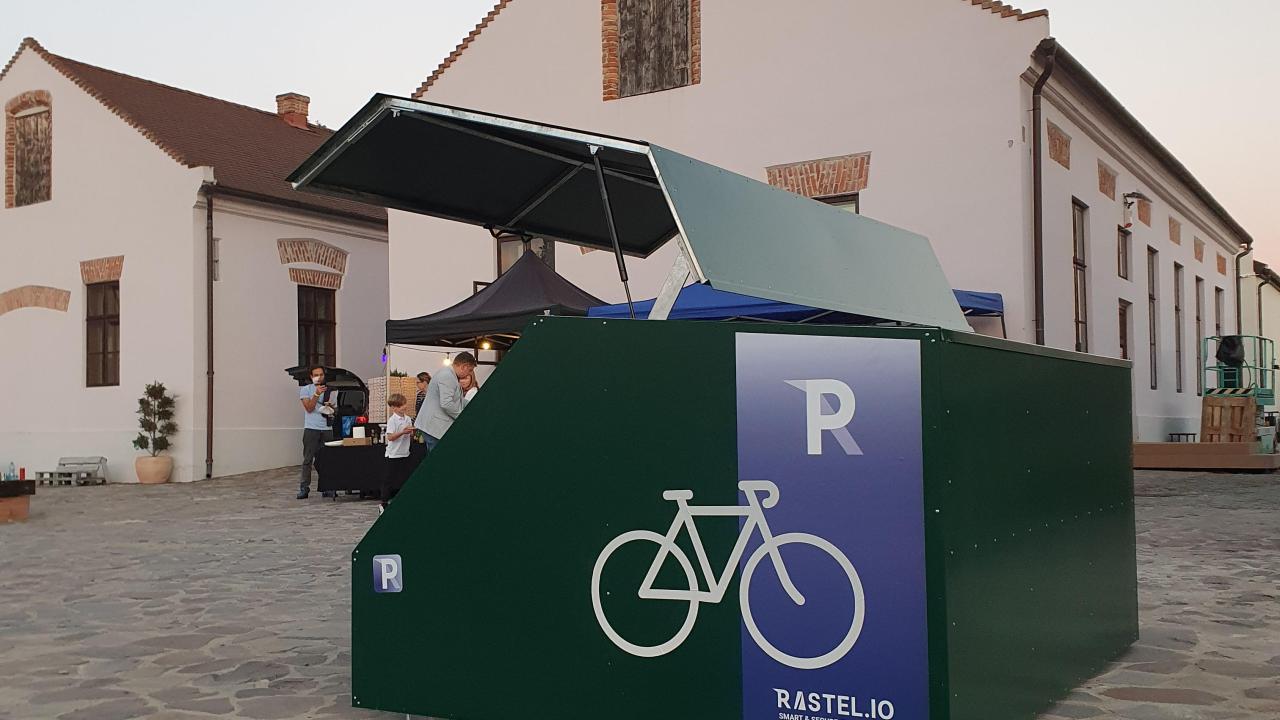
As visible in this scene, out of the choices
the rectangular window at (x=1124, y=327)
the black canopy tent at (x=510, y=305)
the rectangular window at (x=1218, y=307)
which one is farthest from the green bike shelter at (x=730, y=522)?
A: the rectangular window at (x=1218, y=307)

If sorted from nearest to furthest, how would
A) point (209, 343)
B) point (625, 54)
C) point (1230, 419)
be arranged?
point (625, 54) < point (1230, 419) < point (209, 343)

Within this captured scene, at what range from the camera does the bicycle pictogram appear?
3404 mm

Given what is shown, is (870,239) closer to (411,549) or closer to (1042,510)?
(1042,510)

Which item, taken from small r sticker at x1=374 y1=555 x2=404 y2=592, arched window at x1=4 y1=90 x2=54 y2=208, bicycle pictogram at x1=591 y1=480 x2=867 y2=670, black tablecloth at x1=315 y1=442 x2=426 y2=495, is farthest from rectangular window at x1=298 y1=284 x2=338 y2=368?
bicycle pictogram at x1=591 y1=480 x2=867 y2=670

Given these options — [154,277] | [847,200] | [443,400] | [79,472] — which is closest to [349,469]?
[443,400]

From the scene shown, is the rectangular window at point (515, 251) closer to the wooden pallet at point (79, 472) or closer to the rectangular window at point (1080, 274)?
the rectangular window at point (1080, 274)

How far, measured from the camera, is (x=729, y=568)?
3527 millimetres

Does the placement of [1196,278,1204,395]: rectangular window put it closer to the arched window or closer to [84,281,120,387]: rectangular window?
[84,281,120,387]: rectangular window

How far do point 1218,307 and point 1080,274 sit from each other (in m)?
12.3

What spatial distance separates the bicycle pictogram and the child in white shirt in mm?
9349

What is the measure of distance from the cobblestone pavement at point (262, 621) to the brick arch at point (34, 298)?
10.5 metres

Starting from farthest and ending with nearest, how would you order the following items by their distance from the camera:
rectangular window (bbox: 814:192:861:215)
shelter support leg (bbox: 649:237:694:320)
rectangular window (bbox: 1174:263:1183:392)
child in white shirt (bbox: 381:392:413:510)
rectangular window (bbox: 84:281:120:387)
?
1. rectangular window (bbox: 1174:263:1183:392)
2. rectangular window (bbox: 84:281:120:387)
3. rectangular window (bbox: 814:192:861:215)
4. child in white shirt (bbox: 381:392:413:510)
5. shelter support leg (bbox: 649:237:694:320)

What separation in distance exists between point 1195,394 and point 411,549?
77.1 feet

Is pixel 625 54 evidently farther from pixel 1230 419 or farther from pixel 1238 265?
pixel 1238 265
